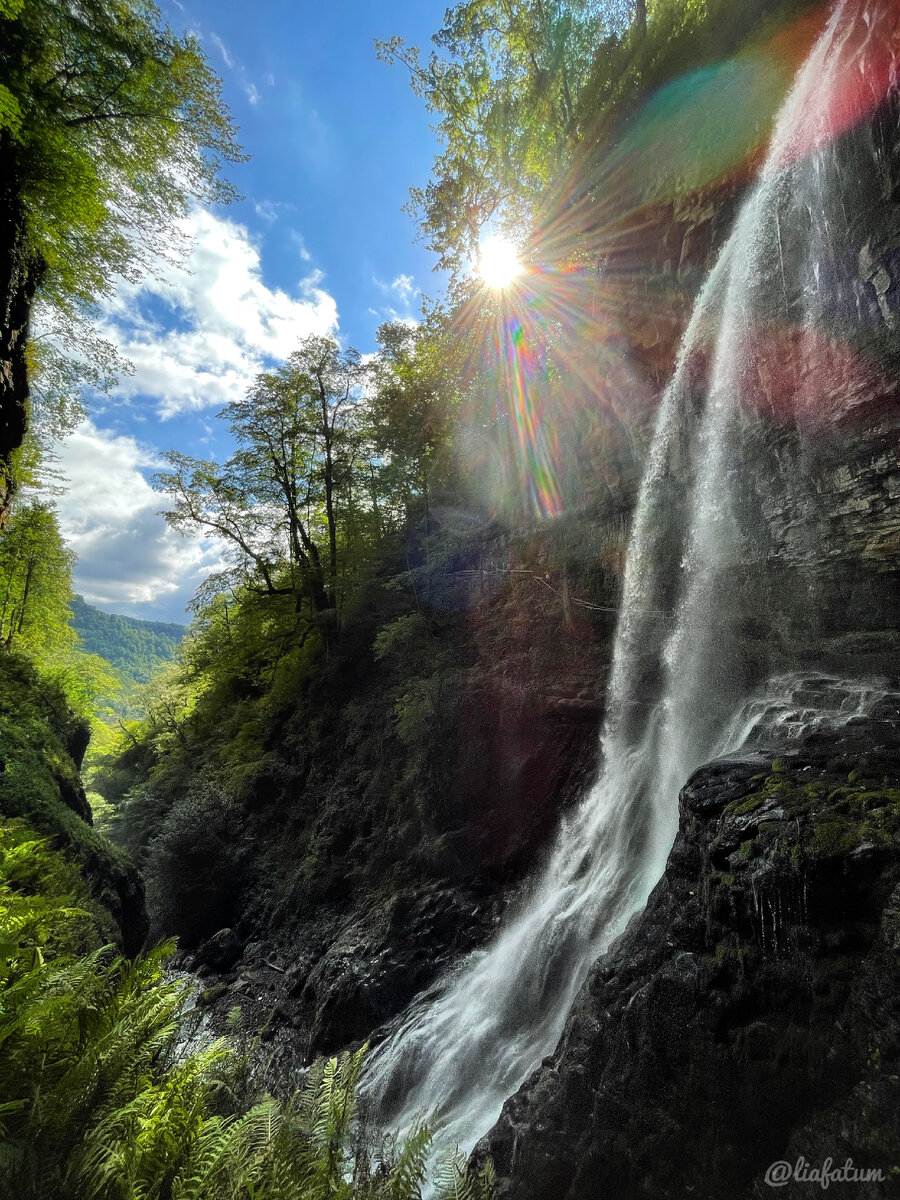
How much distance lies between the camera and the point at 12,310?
6.41 m

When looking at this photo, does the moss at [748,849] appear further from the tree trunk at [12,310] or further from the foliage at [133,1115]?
the tree trunk at [12,310]

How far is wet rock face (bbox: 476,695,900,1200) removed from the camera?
8.84ft

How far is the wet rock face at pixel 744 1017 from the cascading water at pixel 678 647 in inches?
Result: 70.6

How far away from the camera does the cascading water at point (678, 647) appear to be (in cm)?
590

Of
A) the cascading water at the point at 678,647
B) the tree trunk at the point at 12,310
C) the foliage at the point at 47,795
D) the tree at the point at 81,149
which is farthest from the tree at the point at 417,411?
the foliage at the point at 47,795

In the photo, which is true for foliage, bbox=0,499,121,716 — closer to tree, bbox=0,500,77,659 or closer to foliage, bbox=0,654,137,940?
tree, bbox=0,500,77,659

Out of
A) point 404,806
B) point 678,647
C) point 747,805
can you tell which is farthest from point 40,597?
point 747,805

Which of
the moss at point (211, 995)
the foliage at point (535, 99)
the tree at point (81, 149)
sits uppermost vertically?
the foliage at point (535, 99)

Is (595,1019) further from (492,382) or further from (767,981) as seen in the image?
(492,382)

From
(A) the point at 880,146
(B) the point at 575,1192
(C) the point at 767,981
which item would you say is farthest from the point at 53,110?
(B) the point at 575,1192

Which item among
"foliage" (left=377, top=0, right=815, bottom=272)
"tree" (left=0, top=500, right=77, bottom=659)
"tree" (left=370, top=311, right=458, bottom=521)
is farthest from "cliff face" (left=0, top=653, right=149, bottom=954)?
"foliage" (left=377, top=0, right=815, bottom=272)

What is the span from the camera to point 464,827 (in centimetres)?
970

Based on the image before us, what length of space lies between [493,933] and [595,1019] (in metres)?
4.59

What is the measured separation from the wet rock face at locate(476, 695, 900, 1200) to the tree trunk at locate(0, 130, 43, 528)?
8868 mm
